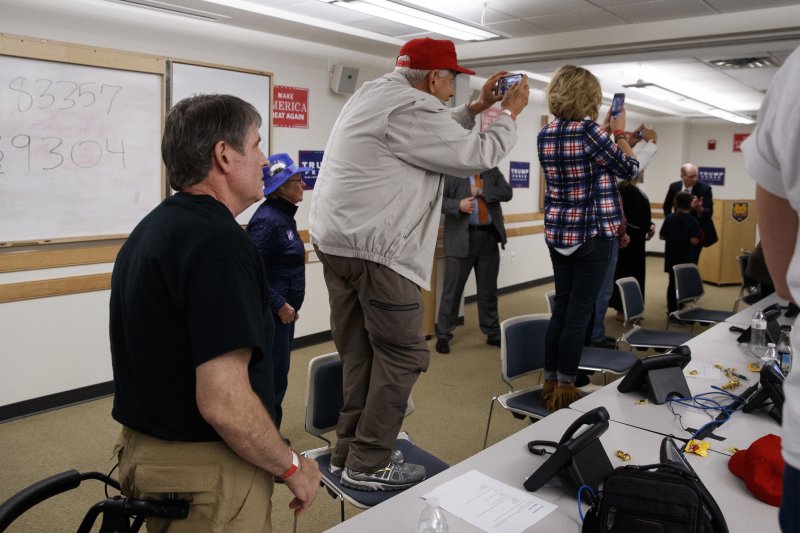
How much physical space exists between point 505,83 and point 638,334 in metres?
2.45

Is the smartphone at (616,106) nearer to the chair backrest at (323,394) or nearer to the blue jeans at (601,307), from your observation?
the chair backrest at (323,394)

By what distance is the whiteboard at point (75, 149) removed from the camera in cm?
352

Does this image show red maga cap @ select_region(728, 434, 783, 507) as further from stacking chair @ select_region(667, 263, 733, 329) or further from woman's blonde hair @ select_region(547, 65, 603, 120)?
stacking chair @ select_region(667, 263, 733, 329)

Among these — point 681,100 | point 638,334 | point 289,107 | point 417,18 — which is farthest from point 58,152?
point 681,100

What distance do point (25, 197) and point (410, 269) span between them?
272 cm

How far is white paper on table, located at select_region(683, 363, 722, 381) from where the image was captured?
2301 millimetres

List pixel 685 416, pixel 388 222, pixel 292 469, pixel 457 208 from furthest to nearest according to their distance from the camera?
pixel 457 208 → pixel 388 222 → pixel 685 416 → pixel 292 469

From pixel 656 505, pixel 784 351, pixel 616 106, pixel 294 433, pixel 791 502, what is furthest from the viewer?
pixel 294 433

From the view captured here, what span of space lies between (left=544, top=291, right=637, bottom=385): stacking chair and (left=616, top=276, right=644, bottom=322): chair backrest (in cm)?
84

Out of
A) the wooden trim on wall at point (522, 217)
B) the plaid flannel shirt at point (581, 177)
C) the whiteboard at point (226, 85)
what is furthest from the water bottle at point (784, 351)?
the wooden trim on wall at point (522, 217)

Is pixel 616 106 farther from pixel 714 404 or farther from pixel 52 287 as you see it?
pixel 52 287

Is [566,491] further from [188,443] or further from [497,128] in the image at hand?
[497,128]

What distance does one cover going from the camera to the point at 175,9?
4.01 m

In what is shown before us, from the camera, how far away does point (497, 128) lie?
2.14m
